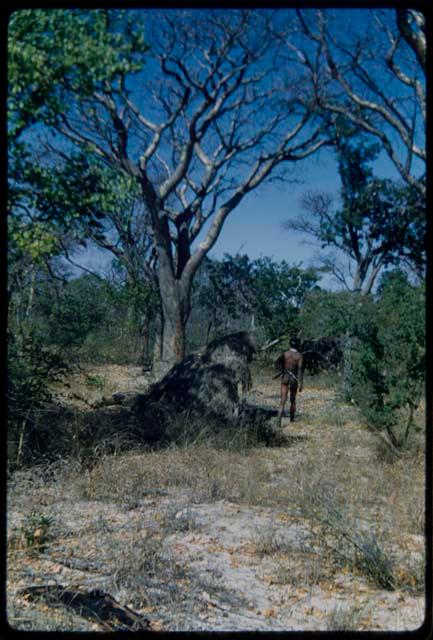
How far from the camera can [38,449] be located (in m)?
6.41

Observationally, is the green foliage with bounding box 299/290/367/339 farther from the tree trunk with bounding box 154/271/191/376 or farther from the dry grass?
the tree trunk with bounding box 154/271/191/376

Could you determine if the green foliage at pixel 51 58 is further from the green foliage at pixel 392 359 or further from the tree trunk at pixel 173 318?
the tree trunk at pixel 173 318

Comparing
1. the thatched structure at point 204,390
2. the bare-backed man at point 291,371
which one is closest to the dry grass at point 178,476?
the thatched structure at point 204,390

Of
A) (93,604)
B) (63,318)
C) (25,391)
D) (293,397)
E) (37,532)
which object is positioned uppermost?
(63,318)

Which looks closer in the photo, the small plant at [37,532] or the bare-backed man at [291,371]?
the small plant at [37,532]

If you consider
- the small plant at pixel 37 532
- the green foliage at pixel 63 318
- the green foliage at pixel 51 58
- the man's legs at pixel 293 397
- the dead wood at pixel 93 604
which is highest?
the green foliage at pixel 51 58

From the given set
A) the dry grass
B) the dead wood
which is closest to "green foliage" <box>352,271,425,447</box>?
the dry grass

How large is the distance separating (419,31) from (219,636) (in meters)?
9.01

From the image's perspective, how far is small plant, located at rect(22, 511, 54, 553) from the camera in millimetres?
4266

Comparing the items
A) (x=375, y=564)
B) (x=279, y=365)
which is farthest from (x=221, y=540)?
(x=279, y=365)

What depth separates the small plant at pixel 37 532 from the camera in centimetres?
427

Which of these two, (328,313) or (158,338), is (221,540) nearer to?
(328,313)

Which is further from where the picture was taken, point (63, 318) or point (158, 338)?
point (158, 338)

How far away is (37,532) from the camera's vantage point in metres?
4.34
